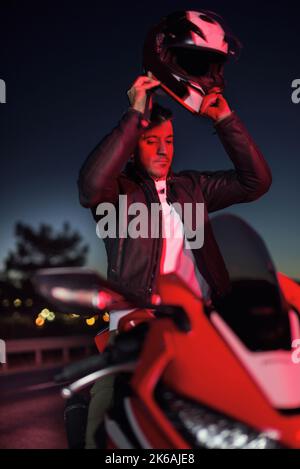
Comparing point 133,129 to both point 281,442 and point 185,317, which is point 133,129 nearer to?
point 185,317

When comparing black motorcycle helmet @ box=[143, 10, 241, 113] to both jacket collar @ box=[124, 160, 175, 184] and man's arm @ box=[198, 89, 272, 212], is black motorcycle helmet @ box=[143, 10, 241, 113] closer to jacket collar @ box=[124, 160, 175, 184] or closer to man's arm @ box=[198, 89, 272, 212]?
man's arm @ box=[198, 89, 272, 212]

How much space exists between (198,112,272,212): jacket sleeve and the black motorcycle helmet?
21 centimetres

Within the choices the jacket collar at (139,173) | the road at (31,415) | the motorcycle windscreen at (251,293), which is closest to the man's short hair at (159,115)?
the jacket collar at (139,173)

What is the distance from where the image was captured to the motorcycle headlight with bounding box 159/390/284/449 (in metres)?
1.43

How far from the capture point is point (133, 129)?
7.27 feet

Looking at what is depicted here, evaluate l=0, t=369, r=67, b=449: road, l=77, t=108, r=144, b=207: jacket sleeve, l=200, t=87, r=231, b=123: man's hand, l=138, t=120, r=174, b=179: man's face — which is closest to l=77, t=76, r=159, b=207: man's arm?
l=77, t=108, r=144, b=207: jacket sleeve

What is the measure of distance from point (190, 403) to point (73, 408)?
3.18 ft

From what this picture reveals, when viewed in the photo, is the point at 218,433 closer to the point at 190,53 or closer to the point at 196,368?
the point at 196,368

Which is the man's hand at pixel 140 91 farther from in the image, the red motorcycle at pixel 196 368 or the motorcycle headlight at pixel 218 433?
the motorcycle headlight at pixel 218 433

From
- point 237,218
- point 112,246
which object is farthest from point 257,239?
point 112,246

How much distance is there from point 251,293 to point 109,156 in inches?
33.8

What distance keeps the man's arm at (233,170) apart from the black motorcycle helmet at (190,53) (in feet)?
0.26

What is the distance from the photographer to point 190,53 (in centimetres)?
233

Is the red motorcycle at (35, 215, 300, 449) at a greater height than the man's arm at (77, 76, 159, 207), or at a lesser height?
lesser
